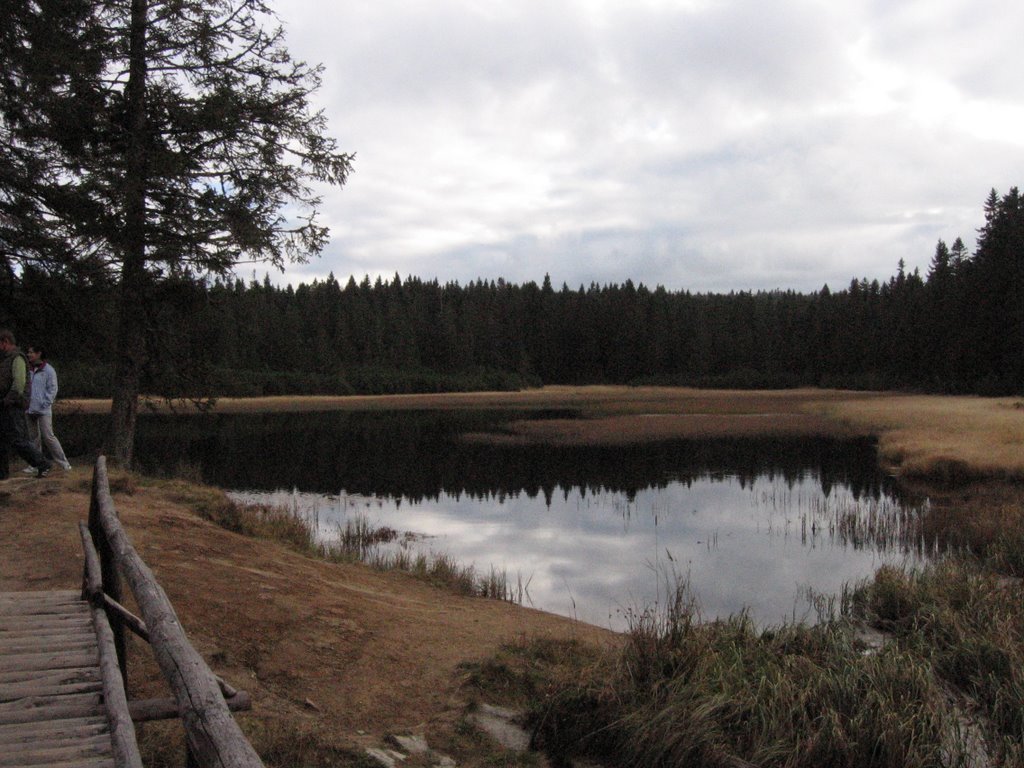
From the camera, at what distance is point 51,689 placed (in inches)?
159

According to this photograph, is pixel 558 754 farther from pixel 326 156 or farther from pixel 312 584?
pixel 326 156

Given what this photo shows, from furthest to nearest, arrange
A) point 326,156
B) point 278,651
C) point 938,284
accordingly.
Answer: point 938,284, point 326,156, point 278,651

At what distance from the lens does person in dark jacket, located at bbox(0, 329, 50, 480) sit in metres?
10.8

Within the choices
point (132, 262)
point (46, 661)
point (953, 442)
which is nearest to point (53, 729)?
point (46, 661)

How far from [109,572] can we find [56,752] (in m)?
2.17

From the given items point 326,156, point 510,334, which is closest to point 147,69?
point 326,156

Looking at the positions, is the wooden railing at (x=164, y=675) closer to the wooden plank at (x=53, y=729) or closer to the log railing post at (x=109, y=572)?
the log railing post at (x=109, y=572)

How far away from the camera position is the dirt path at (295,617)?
20.9 ft

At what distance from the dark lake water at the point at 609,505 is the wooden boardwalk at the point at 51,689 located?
673 centimetres

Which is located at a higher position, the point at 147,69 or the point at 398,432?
the point at 147,69

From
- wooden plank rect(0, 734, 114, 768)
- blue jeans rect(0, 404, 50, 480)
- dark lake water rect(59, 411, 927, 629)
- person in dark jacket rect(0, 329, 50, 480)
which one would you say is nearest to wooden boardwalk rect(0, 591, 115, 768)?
wooden plank rect(0, 734, 114, 768)

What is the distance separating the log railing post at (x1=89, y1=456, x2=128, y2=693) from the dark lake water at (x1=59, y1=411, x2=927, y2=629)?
6.40 metres

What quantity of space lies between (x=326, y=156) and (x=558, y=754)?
13423 mm

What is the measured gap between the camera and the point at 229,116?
597 inches
